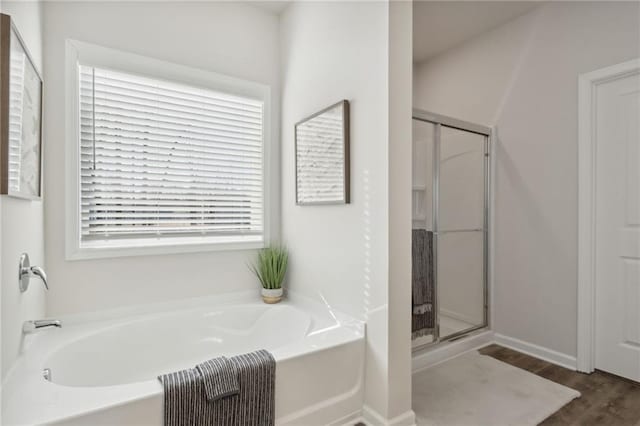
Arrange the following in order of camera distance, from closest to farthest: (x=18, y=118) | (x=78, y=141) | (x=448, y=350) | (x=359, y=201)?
(x=18, y=118)
(x=359, y=201)
(x=78, y=141)
(x=448, y=350)

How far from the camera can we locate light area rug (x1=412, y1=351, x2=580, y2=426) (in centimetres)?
185

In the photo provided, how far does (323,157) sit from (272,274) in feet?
3.06

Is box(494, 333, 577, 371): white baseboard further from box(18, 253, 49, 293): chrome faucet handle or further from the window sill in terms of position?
box(18, 253, 49, 293): chrome faucet handle

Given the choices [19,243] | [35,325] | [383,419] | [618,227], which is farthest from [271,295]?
[618,227]

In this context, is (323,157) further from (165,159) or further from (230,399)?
(230,399)

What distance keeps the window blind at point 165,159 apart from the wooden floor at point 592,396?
7.25ft

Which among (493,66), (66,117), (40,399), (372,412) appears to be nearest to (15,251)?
(40,399)

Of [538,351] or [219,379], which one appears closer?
[219,379]

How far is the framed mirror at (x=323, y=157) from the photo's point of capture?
1.97m

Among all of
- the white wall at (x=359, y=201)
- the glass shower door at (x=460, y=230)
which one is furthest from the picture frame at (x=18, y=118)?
the glass shower door at (x=460, y=230)

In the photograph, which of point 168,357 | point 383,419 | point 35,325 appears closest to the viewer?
point 35,325

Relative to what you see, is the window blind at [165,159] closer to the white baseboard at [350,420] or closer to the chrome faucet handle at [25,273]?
the chrome faucet handle at [25,273]

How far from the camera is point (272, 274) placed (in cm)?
250

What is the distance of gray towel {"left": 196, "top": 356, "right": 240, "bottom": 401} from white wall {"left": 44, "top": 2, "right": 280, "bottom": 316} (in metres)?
1.03
